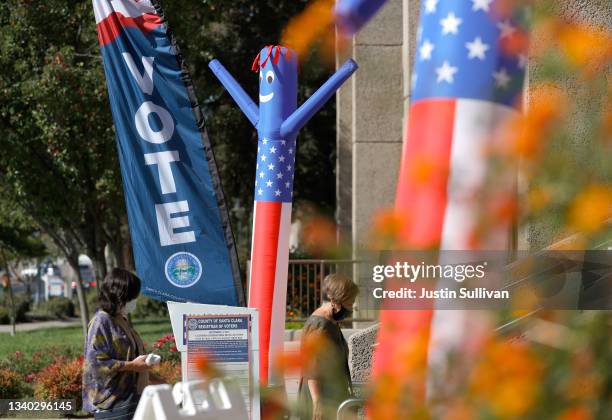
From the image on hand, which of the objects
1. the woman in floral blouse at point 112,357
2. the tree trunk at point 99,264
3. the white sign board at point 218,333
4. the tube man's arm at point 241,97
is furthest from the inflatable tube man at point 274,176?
the tree trunk at point 99,264

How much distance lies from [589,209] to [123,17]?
269 inches

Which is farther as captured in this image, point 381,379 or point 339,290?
point 339,290

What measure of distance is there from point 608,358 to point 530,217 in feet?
1.01

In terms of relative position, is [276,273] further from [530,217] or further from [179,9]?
[179,9]

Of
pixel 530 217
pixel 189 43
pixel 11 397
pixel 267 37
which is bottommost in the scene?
pixel 11 397

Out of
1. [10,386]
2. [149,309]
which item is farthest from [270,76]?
[149,309]

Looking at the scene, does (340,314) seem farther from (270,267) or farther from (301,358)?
(301,358)

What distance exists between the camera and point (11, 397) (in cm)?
1262

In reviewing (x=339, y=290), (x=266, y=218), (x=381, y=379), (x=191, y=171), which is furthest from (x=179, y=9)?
(x=381, y=379)

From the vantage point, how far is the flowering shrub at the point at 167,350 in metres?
14.1

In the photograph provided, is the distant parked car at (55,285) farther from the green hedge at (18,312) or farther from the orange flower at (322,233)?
the orange flower at (322,233)

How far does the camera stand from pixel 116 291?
5.68 m

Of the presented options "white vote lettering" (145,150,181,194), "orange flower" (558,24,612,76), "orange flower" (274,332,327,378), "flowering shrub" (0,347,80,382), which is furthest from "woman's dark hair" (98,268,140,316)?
"flowering shrub" (0,347,80,382)

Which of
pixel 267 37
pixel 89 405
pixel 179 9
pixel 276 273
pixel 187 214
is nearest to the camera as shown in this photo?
pixel 89 405
